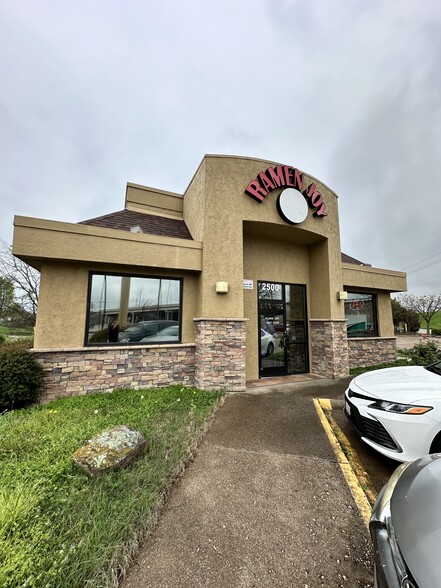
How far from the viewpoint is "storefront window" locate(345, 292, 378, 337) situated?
27.3 ft

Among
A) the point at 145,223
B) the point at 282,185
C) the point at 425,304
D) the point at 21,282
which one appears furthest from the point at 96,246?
the point at 425,304

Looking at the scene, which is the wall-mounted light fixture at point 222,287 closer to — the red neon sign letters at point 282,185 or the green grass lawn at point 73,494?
the red neon sign letters at point 282,185

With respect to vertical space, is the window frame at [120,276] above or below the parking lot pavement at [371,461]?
above

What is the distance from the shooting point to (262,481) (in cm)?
248

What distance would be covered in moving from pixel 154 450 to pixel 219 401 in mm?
2084

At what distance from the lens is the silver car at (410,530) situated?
Answer: 38.4 inches

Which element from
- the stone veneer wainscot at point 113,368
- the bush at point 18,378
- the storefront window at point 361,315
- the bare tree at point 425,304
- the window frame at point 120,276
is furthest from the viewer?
the bare tree at point 425,304

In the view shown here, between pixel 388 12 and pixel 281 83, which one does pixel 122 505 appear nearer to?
pixel 388 12

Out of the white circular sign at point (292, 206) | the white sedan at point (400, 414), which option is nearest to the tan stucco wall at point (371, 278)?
the white circular sign at point (292, 206)

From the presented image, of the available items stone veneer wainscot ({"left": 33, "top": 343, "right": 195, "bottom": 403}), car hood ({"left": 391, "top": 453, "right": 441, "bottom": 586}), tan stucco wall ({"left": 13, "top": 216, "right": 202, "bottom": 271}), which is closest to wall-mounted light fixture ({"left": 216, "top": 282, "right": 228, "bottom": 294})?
tan stucco wall ({"left": 13, "top": 216, "right": 202, "bottom": 271})

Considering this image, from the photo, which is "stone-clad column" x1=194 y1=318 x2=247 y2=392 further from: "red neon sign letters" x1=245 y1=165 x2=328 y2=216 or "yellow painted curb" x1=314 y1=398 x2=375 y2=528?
"red neon sign letters" x1=245 y1=165 x2=328 y2=216

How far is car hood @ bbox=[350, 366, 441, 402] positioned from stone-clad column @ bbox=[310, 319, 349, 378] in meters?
3.05

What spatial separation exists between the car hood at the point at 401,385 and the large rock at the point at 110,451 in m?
3.01

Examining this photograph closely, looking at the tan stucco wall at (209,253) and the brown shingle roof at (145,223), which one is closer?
the tan stucco wall at (209,253)
